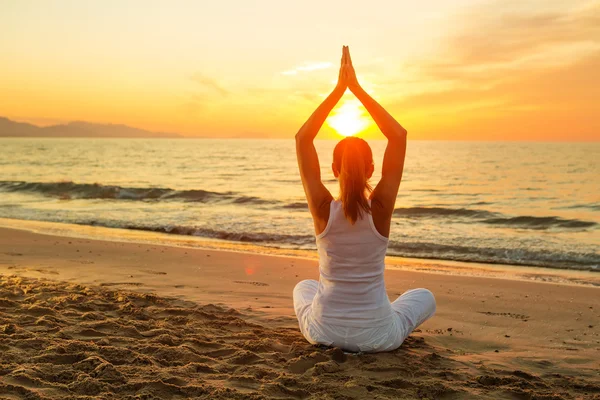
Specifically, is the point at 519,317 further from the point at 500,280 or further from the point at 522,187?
the point at 522,187

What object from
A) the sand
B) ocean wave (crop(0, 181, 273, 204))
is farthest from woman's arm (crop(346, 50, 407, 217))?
ocean wave (crop(0, 181, 273, 204))

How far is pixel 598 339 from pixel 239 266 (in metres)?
5.47

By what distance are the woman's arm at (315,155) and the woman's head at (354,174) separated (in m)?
0.16

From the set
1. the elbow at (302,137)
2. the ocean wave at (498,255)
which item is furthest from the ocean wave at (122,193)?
the elbow at (302,137)

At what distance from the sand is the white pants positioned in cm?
10

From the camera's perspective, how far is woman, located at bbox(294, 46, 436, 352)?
3615 millimetres

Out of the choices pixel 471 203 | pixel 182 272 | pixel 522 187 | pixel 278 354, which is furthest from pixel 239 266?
pixel 522 187

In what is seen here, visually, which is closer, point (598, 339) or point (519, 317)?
point (598, 339)

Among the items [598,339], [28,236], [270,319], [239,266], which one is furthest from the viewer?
[28,236]

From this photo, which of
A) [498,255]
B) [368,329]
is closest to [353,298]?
[368,329]

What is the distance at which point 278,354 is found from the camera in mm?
4250

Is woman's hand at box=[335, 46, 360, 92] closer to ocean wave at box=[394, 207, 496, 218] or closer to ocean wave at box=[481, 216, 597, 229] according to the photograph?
ocean wave at box=[481, 216, 597, 229]

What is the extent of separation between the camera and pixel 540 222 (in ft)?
58.0

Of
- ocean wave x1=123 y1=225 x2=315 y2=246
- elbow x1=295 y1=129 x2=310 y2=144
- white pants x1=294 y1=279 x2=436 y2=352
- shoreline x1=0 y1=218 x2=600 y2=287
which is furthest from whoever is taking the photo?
ocean wave x1=123 y1=225 x2=315 y2=246
